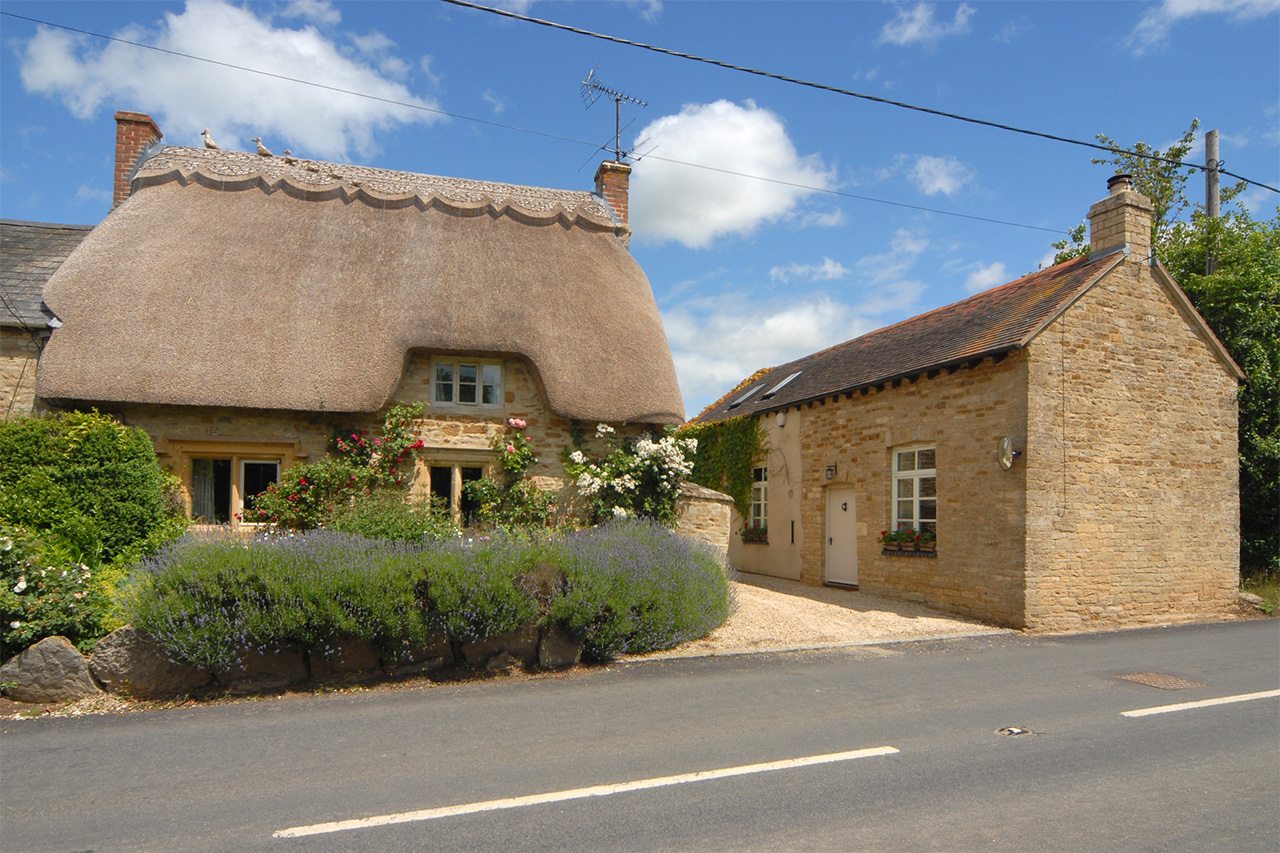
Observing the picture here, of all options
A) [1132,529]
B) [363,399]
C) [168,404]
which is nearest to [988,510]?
[1132,529]

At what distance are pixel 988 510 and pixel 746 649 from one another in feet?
14.5

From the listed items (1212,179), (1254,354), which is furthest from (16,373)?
(1212,179)

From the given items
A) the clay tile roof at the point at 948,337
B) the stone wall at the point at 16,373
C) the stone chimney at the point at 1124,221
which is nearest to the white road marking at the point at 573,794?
the clay tile roof at the point at 948,337

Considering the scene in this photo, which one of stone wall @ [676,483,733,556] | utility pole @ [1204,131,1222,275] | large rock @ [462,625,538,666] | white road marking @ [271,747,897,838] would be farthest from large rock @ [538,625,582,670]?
utility pole @ [1204,131,1222,275]

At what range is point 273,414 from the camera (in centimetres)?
1084

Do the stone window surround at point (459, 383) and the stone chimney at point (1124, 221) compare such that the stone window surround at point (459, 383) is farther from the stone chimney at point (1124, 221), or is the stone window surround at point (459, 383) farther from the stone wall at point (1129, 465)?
the stone chimney at point (1124, 221)

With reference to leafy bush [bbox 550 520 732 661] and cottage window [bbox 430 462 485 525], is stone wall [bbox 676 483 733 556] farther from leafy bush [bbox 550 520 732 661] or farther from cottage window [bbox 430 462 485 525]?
cottage window [bbox 430 462 485 525]

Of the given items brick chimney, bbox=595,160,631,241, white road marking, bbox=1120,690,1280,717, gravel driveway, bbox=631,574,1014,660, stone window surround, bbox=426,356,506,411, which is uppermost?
brick chimney, bbox=595,160,631,241

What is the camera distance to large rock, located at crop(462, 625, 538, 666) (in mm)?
7633

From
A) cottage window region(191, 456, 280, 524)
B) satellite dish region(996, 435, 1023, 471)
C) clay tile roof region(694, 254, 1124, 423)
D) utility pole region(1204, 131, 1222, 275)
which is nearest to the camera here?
satellite dish region(996, 435, 1023, 471)

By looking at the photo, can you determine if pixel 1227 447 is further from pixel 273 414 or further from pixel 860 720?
pixel 273 414

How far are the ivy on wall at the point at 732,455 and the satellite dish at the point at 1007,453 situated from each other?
6.73m

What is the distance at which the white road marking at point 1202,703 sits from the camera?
633cm

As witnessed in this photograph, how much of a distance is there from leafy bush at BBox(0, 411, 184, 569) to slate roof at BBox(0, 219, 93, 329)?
208cm
